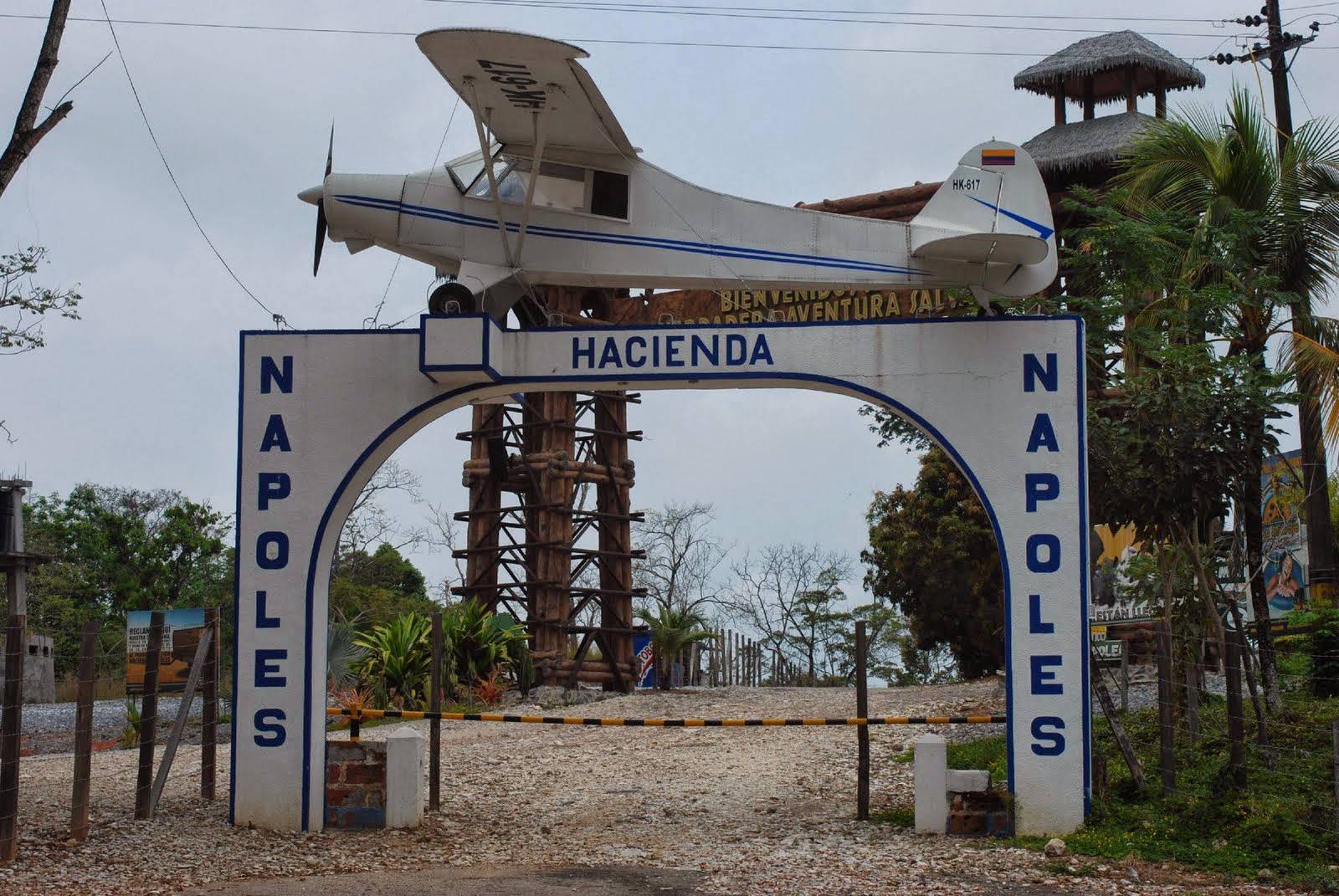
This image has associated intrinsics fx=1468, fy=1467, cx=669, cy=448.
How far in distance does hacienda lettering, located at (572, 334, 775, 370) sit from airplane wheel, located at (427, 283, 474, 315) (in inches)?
51.1

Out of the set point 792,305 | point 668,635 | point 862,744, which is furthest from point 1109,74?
point 862,744

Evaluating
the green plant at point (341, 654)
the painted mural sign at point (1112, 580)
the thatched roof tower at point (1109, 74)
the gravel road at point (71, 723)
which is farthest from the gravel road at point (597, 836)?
the thatched roof tower at point (1109, 74)

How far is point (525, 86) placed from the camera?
39.6 feet

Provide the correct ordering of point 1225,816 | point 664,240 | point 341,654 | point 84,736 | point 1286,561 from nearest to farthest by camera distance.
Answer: point 84,736
point 1225,816
point 664,240
point 341,654
point 1286,561

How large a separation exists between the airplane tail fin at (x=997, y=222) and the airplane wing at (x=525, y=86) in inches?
111

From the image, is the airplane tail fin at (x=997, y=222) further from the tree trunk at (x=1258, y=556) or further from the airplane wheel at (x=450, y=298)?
the airplane wheel at (x=450, y=298)

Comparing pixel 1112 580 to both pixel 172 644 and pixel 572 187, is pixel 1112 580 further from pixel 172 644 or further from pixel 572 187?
pixel 572 187

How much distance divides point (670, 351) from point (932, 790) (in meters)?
4.04

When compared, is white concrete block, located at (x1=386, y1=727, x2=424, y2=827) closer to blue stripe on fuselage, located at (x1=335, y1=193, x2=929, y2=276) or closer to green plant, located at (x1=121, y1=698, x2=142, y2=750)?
blue stripe on fuselage, located at (x1=335, y1=193, x2=929, y2=276)

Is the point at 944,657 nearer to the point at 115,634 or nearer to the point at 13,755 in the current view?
the point at 115,634

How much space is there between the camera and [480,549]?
81.9 feet

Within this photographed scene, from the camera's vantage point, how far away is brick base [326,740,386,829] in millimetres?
11742

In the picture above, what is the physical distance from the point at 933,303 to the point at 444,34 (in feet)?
43.8

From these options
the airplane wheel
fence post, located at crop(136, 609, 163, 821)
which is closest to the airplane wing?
the airplane wheel
